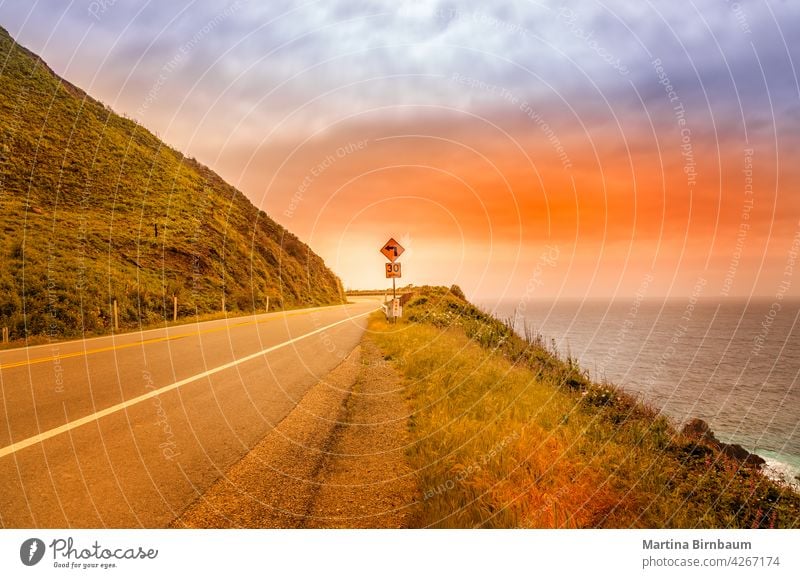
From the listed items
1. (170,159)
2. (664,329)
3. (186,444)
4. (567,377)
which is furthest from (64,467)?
(664,329)

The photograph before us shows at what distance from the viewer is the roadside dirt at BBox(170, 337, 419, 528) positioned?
11.4ft

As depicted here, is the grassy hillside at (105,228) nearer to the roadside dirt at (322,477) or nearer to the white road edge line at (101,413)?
the white road edge line at (101,413)

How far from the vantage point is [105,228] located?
94.5 feet

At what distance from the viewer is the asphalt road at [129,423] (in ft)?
11.6

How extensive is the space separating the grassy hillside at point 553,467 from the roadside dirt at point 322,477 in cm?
28

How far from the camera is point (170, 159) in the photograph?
4809 cm

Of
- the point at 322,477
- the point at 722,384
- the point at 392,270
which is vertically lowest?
the point at 722,384

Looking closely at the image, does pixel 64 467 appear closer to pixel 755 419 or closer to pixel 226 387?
pixel 226 387

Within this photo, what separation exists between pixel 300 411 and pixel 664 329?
230 ft

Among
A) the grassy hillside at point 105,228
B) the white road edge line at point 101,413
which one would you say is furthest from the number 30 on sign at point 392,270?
the grassy hillside at point 105,228

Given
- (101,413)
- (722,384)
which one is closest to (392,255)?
(101,413)

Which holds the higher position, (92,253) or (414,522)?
(92,253)

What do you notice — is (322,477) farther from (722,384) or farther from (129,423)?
(722,384)

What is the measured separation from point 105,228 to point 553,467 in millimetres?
32040
